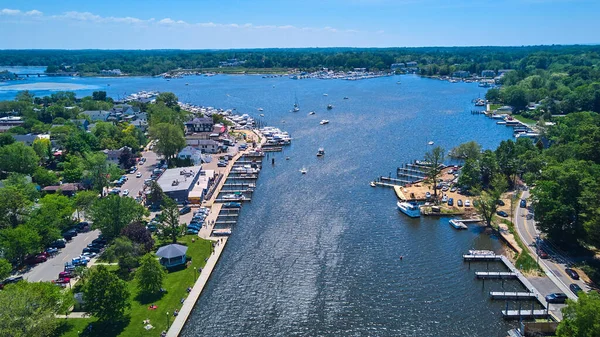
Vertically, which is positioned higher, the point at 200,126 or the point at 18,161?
the point at 18,161

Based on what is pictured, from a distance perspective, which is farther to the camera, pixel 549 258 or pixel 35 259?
pixel 35 259

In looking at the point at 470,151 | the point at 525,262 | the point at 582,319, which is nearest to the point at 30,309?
the point at 582,319

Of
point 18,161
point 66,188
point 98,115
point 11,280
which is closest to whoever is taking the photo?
point 11,280

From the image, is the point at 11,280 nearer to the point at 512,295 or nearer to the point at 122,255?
the point at 122,255

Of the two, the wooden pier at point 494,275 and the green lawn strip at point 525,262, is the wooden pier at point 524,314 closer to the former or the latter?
the wooden pier at point 494,275

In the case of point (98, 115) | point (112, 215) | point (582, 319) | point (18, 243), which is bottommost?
point (18, 243)

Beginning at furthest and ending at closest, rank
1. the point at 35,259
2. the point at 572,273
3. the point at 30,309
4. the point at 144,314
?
the point at 35,259 → the point at 572,273 → the point at 144,314 → the point at 30,309

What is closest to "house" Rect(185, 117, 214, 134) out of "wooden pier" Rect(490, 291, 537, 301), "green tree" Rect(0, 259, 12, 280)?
"green tree" Rect(0, 259, 12, 280)
